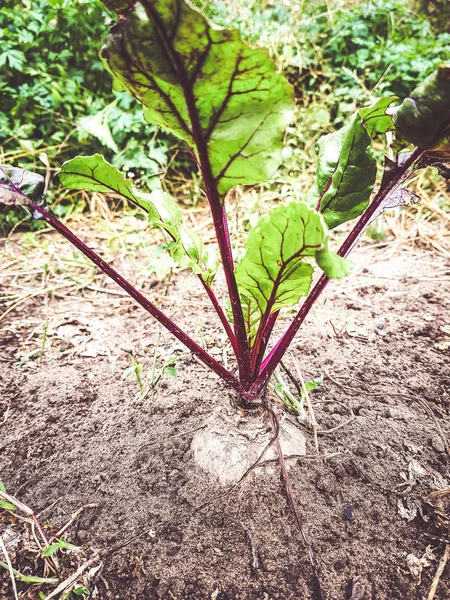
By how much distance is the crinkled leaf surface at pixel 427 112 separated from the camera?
533mm

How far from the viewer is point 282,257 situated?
708mm

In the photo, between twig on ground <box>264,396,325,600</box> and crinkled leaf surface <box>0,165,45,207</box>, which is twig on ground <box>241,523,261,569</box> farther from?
crinkled leaf surface <box>0,165,45,207</box>

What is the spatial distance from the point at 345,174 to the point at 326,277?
225 mm

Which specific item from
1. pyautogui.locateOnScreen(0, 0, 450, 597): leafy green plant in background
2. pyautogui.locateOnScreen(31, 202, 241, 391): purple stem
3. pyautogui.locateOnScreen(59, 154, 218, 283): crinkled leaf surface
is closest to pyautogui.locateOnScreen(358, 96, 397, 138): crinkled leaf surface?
pyautogui.locateOnScreen(0, 0, 450, 597): leafy green plant in background

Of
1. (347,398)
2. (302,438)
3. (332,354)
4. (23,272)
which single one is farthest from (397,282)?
(23,272)

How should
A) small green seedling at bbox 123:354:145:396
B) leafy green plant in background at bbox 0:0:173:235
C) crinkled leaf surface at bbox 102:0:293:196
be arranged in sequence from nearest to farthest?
crinkled leaf surface at bbox 102:0:293:196 < small green seedling at bbox 123:354:145:396 < leafy green plant in background at bbox 0:0:173:235

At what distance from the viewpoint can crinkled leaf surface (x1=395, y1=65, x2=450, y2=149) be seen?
0.53m

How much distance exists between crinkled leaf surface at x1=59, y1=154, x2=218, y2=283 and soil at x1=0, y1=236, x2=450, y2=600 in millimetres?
453

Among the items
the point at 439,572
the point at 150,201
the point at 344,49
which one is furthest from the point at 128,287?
the point at 344,49

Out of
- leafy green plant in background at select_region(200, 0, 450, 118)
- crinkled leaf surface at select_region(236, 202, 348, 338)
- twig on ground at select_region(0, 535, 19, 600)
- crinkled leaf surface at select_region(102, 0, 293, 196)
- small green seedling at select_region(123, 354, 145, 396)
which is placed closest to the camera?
crinkled leaf surface at select_region(102, 0, 293, 196)

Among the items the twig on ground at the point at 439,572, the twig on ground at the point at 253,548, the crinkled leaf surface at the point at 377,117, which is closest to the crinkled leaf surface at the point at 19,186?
the crinkled leaf surface at the point at 377,117

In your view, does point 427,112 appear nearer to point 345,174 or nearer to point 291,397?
point 345,174

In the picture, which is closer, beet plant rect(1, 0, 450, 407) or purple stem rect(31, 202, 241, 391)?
beet plant rect(1, 0, 450, 407)

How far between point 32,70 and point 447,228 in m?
2.70
